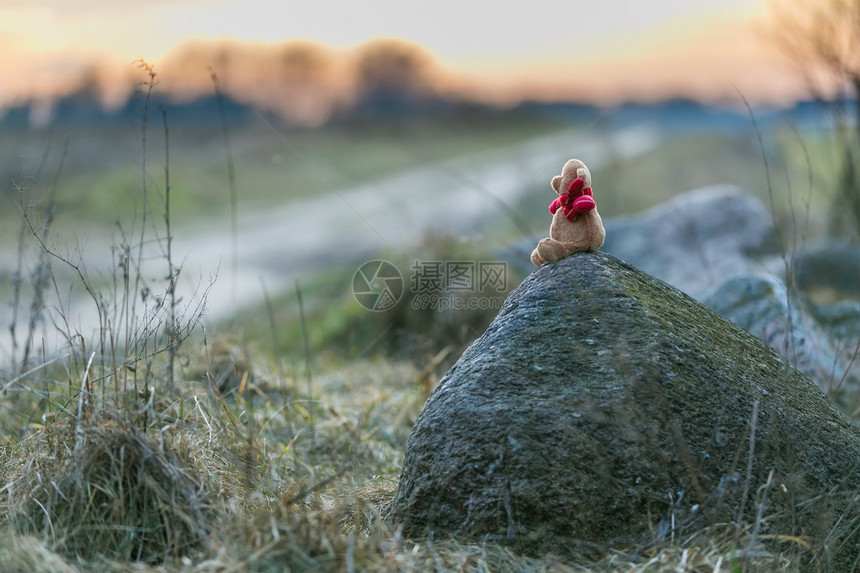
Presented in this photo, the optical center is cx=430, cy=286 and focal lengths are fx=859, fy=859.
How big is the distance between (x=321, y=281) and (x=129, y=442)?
788 centimetres

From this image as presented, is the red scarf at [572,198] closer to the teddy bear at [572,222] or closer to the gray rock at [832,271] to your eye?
the teddy bear at [572,222]

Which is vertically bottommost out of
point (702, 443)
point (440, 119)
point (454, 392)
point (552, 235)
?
point (702, 443)

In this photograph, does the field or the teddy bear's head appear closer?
the field

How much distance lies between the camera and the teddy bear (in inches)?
125

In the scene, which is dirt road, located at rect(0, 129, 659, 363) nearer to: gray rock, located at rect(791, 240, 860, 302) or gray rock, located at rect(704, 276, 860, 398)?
gray rock, located at rect(791, 240, 860, 302)

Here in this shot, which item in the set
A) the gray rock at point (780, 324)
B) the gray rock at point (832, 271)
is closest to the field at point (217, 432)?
the gray rock at point (780, 324)

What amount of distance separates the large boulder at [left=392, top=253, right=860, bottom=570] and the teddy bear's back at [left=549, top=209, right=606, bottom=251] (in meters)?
0.12

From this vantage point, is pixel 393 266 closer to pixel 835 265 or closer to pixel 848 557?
pixel 835 265

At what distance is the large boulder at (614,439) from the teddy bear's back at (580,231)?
0.39 feet

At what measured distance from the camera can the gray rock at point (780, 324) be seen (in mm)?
4734

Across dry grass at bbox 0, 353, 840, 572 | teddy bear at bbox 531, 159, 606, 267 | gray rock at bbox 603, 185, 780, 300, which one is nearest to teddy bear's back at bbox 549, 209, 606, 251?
teddy bear at bbox 531, 159, 606, 267

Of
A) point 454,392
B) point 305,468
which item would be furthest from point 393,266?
point 454,392

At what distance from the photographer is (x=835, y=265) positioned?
7.81 meters

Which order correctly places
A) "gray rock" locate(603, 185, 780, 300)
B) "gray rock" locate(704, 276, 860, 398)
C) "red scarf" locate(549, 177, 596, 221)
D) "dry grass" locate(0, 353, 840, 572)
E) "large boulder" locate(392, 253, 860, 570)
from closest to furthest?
"dry grass" locate(0, 353, 840, 572)
"large boulder" locate(392, 253, 860, 570)
"red scarf" locate(549, 177, 596, 221)
"gray rock" locate(704, 276, 860, 398)
"gray rock" locate(603, 185, 780, 300)
